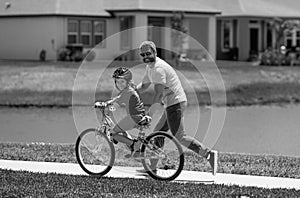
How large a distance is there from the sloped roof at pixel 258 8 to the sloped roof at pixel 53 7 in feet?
23.1

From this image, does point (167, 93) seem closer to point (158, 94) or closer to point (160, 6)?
point (158, 94)

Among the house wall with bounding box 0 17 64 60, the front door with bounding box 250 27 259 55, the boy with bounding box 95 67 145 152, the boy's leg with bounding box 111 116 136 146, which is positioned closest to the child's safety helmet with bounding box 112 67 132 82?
the boy with bounding box 95 67 145 152

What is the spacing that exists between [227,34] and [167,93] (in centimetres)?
3788

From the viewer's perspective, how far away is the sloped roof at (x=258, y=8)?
46.4 metres

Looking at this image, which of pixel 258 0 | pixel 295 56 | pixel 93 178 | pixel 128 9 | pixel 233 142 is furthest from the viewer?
pixel 258 0

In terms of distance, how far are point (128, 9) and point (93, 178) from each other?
31.9m

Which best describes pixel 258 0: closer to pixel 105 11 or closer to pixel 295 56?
pixel 295 56

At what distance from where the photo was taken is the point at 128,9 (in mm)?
41906

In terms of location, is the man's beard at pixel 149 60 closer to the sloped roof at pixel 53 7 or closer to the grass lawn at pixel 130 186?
the grass lawn at pixel 130 186

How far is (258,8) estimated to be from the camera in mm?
47688

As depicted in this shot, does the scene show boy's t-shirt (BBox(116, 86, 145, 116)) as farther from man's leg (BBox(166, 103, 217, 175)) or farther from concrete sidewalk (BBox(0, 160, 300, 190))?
concrete sidewalk (BBox(0, 160, 300, 190))

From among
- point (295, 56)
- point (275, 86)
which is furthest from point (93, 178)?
point (295, 56)

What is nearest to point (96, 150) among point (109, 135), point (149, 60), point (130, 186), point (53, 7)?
point (109, 135)

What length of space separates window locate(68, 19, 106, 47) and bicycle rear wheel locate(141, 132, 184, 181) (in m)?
32.9
